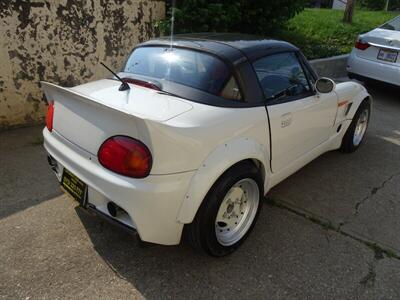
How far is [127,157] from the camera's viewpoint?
2.10m

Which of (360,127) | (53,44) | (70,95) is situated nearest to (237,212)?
(70,95)

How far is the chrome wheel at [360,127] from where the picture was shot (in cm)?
445

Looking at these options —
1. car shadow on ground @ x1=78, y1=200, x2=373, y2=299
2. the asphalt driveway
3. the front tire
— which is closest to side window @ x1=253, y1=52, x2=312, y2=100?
the front tire

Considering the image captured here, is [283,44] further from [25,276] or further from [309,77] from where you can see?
[25,276]

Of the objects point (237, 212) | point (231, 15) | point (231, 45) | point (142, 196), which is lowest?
point (237, 212)

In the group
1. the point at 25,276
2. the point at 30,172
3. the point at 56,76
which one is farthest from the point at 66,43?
the point at 25,276

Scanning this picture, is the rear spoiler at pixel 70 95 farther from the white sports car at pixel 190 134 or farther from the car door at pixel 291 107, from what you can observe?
the car door at pixel 291 107

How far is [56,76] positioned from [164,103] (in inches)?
122

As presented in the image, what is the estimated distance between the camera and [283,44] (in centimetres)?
323

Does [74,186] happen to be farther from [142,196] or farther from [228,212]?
[228,212]

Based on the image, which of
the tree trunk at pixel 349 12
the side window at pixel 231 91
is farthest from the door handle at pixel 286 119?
the tree trunk at pixel 349 12

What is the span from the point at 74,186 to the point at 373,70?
5.87 meters

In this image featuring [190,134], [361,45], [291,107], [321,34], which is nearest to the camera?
[190,134]

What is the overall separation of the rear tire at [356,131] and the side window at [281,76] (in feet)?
4.08
